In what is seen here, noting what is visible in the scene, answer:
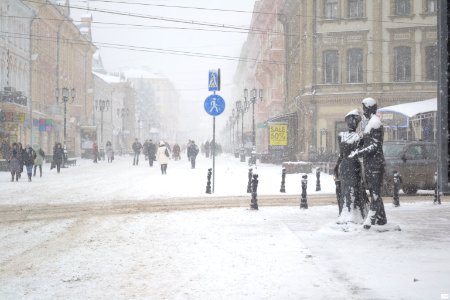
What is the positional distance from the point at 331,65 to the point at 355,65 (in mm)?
1492

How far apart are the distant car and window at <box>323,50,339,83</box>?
19612 millimetres

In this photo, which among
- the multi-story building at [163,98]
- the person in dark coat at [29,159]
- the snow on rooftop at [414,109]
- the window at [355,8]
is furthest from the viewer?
the multi-story building at [163,98]

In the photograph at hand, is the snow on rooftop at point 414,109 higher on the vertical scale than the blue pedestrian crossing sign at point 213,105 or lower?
higher

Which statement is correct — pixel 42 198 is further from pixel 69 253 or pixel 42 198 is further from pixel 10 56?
pixel 10 56

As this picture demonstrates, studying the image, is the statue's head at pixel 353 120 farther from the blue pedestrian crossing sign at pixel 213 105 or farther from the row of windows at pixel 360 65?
the row of windows at pixel 360 65

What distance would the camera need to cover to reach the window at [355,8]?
35531 mm

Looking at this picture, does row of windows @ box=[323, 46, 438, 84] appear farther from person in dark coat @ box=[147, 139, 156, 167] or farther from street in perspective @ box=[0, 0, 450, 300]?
person in dark coat @ box=[147, 139, 156, 167]

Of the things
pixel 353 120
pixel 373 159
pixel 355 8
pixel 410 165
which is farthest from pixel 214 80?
pixel 355 8

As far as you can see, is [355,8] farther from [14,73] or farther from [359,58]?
[14,73]

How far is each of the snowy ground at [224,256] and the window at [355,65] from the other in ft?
80.8

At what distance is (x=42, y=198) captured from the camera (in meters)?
15.8

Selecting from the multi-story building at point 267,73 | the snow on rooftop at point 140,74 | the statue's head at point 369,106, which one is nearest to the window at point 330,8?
the multi-story building at point 267,73

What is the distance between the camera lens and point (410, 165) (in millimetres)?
16422

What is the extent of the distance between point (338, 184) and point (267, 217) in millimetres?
1769
